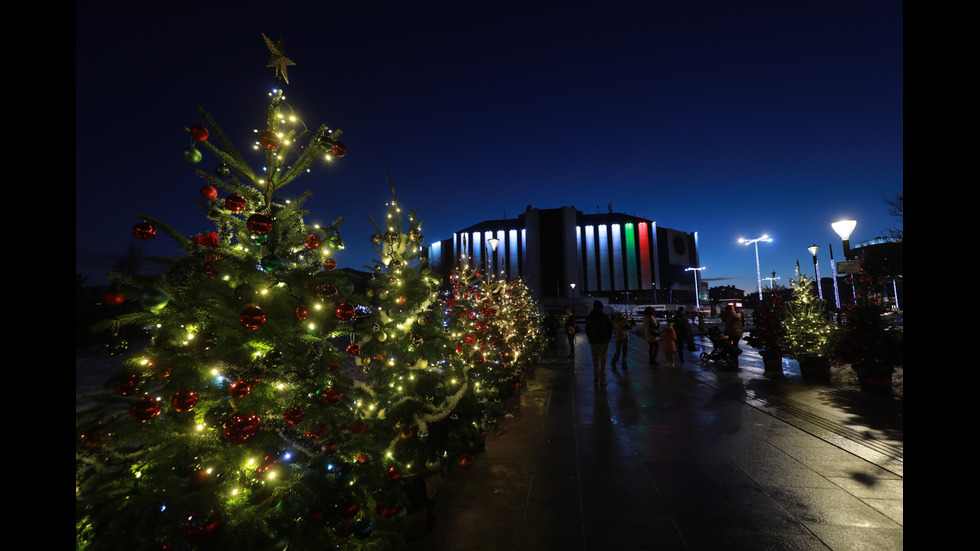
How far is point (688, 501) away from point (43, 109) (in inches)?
179

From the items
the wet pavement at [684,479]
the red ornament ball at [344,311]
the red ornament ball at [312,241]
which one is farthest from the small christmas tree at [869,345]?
the red ornament ball at [312,241]

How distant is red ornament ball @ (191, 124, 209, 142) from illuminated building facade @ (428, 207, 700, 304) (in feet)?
208

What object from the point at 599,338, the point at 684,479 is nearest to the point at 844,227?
the point at 599,338

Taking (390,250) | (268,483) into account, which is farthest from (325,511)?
(390,250)

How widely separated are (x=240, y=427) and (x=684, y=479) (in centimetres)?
397

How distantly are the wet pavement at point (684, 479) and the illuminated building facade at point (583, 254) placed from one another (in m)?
58.9

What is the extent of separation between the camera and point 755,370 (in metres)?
10.3

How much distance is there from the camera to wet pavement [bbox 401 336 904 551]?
117 inches

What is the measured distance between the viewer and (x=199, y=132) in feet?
7.37

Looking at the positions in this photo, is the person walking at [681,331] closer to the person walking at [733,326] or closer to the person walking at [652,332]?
the person walking at [652,332]

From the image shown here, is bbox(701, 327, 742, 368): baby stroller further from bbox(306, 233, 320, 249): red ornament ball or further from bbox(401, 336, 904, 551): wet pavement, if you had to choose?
bbox(306, 233, 320, 249): red ornament ball

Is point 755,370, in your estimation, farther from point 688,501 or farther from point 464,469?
point 464,469

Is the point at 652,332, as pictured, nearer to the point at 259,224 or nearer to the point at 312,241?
the point at 312,241

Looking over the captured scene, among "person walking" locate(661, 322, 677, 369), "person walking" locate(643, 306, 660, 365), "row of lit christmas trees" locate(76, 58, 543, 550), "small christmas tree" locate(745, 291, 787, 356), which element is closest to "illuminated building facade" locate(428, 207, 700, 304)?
"person walking" locate(643, 306, 660, 365)
